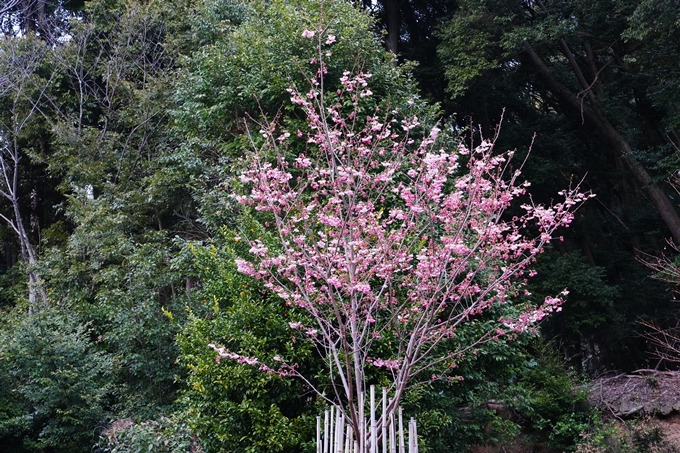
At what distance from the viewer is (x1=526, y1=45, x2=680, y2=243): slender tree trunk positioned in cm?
926

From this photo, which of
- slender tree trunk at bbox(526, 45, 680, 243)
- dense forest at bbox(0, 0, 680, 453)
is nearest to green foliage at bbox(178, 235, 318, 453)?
dense forest at bbox(0, 0, 680, 453)

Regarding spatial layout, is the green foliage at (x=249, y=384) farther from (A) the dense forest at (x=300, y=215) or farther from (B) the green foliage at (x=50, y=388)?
(B) the green foliage at (x=50, y=388)

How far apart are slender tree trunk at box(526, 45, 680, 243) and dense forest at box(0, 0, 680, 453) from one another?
57 mm

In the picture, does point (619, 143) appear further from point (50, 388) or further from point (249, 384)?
point (50, 388)

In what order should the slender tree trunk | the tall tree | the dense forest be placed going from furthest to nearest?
the slender tree trunk → the tall tree → the dense forest

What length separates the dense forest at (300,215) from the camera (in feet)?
13.3

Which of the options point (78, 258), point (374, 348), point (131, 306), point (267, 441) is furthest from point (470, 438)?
point (78, 258)

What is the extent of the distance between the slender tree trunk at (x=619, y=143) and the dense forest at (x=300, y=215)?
0.19 feet

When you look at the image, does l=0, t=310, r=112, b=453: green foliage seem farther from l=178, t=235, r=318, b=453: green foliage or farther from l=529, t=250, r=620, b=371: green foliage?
l=529, t=250, r=620, b=371: green foliage

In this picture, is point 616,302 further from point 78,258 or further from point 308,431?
point 78,258

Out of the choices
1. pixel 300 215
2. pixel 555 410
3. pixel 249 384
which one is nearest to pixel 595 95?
pixel 555 410

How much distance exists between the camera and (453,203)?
3379mm

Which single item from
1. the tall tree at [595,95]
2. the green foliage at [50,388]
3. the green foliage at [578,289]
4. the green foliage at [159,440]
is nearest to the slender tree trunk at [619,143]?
the tall tree at [595,95]

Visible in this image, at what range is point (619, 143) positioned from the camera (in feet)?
32.9
